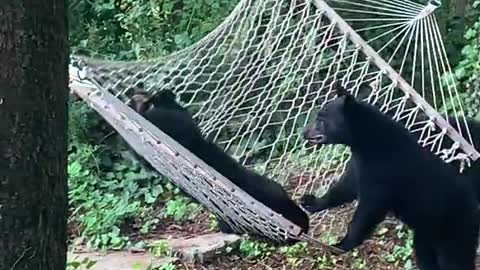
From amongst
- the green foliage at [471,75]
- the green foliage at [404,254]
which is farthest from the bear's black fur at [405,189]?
the green foliage at [471,75]

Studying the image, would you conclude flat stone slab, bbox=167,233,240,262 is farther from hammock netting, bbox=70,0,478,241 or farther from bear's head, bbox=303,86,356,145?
bear's head, bbox=303,86,356,145

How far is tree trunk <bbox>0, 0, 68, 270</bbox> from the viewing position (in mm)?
1991

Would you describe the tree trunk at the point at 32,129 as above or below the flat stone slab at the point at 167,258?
above

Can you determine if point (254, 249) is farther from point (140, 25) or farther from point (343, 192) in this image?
point (140, 25)

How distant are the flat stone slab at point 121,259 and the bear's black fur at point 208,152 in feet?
1.30

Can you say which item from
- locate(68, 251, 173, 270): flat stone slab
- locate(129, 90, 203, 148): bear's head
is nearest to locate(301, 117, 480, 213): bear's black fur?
locate(129, 90, 203, 148): bear's head

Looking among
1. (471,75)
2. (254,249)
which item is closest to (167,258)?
(254,249)

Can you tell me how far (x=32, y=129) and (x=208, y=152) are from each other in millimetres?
2384

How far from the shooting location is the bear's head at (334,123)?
4.02m

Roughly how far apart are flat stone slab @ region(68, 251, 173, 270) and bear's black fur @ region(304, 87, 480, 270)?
3.21 ft

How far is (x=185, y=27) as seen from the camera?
718cm

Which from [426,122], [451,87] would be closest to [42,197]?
[426,122]

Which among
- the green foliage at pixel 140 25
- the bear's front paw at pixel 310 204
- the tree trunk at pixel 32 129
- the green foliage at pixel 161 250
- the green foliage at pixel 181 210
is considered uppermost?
the green foliage at pixel 140 25

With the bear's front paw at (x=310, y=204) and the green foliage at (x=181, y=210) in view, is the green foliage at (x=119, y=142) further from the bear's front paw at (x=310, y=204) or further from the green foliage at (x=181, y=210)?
the bear's front paw at (x=310, y=204)
